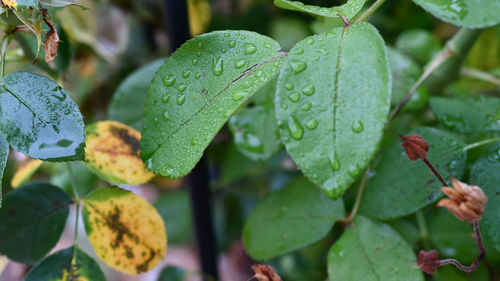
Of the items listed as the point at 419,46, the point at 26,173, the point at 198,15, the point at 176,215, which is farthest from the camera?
the point at 176,215

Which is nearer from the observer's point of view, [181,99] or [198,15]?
[181,99]

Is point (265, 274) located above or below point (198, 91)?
below

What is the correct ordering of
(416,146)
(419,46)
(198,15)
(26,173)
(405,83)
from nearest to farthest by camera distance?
1. (416,146)
2. (26,173)
3. (405,83)
4. (419,46)
5. (198,15)

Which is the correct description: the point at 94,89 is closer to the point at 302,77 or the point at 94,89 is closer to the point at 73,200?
the point at 73,200

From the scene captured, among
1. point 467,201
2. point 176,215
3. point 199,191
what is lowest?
point 176,215

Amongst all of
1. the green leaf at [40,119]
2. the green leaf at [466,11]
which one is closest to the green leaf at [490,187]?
the green leaf at [466,11]

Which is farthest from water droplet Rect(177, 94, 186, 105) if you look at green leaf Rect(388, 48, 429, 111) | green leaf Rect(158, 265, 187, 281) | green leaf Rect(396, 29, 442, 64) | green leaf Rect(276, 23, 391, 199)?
green leaf Rect(396, 29, 442, 64)

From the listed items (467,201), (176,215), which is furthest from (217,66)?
(176,215)

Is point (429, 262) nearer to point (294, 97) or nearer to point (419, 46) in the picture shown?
point (294, 97)

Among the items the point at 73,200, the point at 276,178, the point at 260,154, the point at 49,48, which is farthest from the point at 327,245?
the point at 49,48
